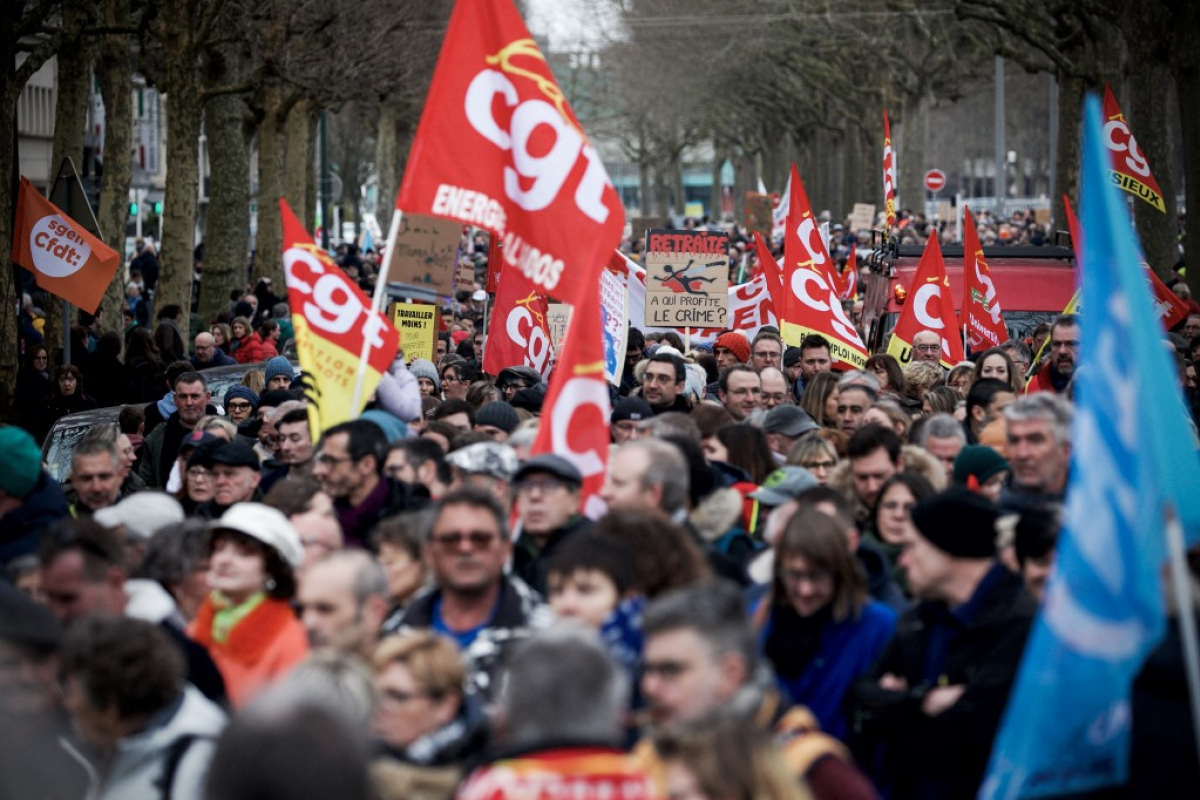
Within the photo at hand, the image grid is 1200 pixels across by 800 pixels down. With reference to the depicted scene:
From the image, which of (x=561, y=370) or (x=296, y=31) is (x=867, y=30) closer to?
(x=296, y=31)

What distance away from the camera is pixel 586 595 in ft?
16.8

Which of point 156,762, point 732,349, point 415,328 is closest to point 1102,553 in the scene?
point 156,762

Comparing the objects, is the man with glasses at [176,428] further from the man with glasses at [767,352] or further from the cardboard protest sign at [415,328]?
the man with glasses at [767,352]

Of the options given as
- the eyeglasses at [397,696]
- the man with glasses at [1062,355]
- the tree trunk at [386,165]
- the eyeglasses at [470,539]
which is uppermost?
the tree trunk at [386,165]

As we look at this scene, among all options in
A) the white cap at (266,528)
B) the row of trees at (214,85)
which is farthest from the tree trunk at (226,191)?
the white cap at (266,528)

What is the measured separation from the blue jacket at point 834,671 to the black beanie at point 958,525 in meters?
0.31

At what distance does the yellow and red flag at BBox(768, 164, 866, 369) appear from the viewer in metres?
14.7

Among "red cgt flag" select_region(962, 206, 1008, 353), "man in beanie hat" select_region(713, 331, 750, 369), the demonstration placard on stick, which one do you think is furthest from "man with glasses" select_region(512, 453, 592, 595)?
the demonstration placard on stick

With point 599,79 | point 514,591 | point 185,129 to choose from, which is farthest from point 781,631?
point 599,79

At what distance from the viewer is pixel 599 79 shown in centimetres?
9894

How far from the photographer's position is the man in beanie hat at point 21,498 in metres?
7.28

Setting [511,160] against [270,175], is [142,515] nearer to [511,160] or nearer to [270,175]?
[511,160]

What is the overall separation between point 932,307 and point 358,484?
8.04 meters

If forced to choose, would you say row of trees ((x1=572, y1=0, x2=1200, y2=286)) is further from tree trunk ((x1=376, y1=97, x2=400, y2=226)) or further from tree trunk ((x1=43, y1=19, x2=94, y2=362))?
tree trunk ((x1=43, y1=19, x2=94, y2=362))
